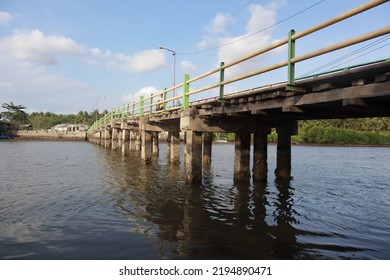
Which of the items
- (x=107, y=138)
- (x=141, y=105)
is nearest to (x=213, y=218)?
(x=141, y=105)

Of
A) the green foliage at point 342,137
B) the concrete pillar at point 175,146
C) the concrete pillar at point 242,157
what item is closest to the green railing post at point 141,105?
the concrete pillar at point 175,146

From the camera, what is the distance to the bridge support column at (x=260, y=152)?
14000 millimetres

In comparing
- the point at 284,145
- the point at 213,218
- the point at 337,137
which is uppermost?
the point at 284,145

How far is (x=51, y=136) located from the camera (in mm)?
86750

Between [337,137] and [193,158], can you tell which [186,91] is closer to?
[193,158]

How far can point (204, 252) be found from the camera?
18.8ft

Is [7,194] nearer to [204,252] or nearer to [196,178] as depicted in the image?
[196,178]

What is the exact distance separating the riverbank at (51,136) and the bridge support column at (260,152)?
78981mm

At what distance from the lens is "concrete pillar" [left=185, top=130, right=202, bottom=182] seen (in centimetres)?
1273

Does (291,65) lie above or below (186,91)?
below

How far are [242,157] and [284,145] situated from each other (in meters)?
1.96

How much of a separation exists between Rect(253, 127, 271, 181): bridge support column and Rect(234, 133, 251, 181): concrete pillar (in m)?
0.43

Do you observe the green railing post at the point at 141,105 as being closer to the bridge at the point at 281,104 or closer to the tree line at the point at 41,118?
the bridge at the point at 281,104

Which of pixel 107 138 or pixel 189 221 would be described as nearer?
pixel 189 221
